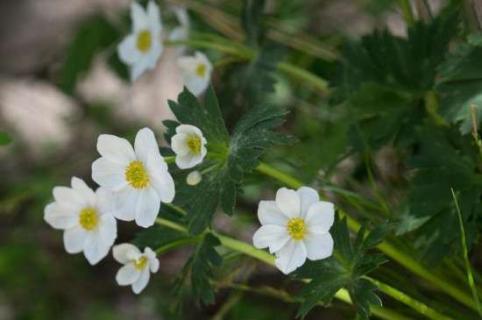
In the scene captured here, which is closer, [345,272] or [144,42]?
[345,272]

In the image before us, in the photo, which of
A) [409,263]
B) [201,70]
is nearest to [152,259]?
[409,263]

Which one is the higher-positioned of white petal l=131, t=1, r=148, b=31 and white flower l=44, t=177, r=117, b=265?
white petal l=131, t=1, r=148, b=31

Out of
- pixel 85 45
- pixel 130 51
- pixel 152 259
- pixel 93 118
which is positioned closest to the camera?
pixel 152 259

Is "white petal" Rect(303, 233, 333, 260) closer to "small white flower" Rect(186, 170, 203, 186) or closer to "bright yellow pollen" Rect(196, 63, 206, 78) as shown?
"small white flower" Rect(186, 170, 203, 186)

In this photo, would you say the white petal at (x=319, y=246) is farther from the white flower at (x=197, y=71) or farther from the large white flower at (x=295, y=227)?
the white flower at (x=197, y=71)

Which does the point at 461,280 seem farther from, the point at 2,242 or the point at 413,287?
the point at 2,242

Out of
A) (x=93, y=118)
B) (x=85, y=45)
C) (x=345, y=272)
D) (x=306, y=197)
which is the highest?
(x=306, y=197)

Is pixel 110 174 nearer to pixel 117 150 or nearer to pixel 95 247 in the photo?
pixel 117 150

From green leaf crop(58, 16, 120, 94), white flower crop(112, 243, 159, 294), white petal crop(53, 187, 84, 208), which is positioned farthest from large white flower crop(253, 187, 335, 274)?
green leaf crop(58, 16, 120, 94)

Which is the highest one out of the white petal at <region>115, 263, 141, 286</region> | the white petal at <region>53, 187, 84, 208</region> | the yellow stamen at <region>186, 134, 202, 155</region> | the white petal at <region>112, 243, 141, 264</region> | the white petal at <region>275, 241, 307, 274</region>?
the yellow stamen at <region>186, 134, 202, 155</region>
